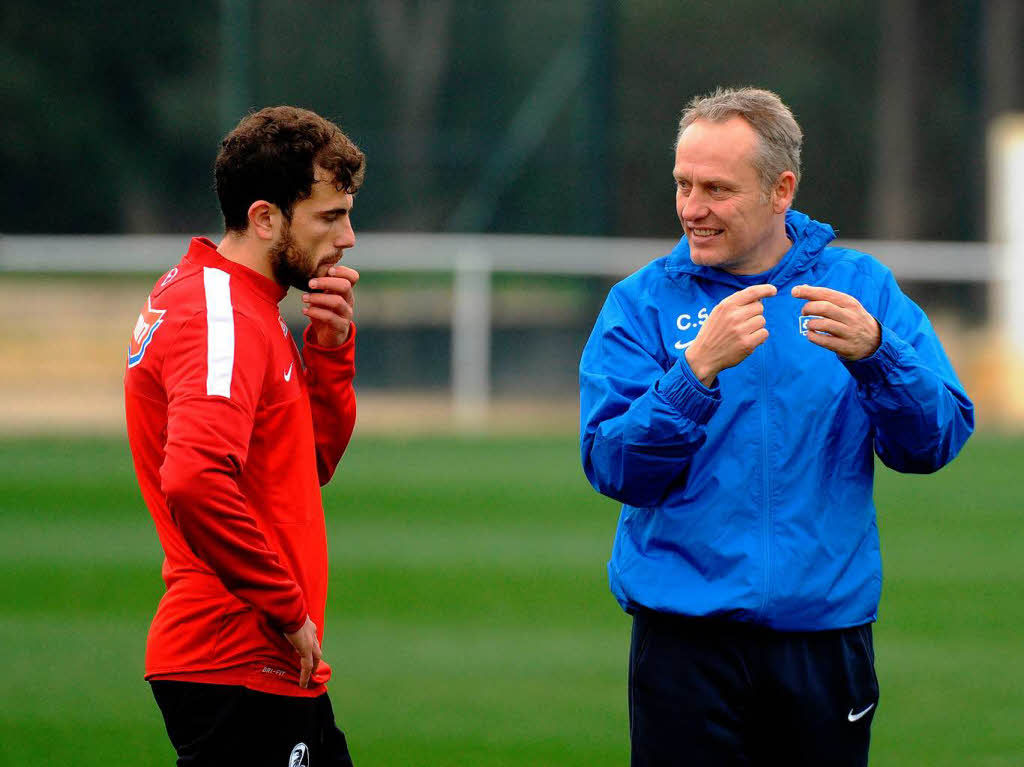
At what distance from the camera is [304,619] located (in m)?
3.17

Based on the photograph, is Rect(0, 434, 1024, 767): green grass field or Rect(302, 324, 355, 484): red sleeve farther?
Rect(0, 434, 1024, 767): green grass field

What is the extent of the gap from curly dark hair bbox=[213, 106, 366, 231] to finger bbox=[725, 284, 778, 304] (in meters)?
0.92

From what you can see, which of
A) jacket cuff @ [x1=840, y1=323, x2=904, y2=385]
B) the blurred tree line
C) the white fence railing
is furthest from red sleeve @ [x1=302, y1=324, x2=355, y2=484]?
the blurred tree line

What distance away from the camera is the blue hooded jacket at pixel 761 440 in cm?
322

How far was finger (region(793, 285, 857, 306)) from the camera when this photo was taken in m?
3.20

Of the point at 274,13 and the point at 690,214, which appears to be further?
the point at 274,13

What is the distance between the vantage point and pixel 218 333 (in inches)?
124

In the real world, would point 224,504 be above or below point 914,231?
below

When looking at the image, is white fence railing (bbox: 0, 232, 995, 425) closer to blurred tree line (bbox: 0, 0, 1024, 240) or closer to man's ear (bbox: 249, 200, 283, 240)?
blurred tree line (bbox: 0, 0, 1024, 240)

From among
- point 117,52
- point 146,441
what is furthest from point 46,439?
point 117,52

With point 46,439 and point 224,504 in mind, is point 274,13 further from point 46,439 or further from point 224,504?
point 224,504

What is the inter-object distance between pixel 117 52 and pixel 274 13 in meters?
14.1

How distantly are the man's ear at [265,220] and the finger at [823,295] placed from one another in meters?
1.16

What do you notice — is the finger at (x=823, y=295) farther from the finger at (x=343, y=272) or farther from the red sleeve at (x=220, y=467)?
the red sleeve at (x=220, y=467)
